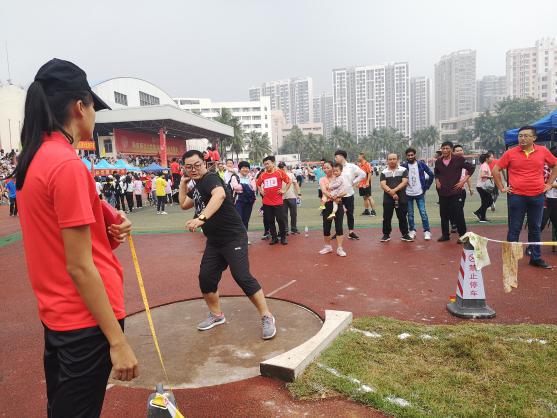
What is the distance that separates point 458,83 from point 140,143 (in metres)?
181

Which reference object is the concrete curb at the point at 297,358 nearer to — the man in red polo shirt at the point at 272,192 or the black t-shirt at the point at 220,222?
the black t-shirt at the point at 220,222

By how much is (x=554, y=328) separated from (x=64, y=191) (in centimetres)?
451

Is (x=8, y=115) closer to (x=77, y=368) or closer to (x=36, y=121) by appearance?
(x=36, y=121)

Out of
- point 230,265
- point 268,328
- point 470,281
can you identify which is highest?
point 230,265

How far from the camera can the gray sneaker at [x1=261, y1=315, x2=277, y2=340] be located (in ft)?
13.6

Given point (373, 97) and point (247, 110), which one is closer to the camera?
point (247, 110)

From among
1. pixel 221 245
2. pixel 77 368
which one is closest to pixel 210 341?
pixel 221 245

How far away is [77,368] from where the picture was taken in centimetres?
158

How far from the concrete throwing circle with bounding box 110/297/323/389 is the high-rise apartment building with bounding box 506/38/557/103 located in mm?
168166

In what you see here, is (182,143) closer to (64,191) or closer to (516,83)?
(64,191)

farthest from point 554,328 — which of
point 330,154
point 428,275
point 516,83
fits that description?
point 516,83

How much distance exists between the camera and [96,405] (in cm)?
168

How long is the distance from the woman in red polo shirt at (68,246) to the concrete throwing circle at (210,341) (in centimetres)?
188

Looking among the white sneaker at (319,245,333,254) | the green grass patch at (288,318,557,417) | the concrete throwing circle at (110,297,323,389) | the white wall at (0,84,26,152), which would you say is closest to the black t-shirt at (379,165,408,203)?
the white sneaker at (319,245,333,254)
